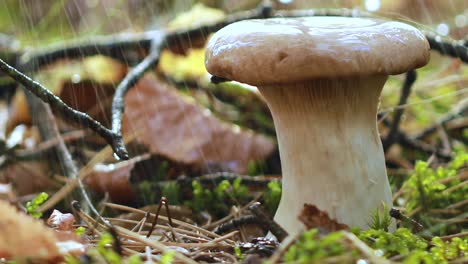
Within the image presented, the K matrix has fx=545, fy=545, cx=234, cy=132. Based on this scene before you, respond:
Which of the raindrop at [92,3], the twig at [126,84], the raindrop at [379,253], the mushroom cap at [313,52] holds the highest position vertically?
the mushroom cap at [313,52]

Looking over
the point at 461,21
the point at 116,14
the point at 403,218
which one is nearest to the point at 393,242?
the point at 403,218

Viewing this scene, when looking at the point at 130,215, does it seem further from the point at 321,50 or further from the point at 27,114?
the point at 27,114

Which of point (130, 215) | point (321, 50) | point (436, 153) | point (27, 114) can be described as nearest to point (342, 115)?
point (321, 50)

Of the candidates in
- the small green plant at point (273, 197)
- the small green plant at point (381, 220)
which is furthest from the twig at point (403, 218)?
Answer: the small green plant at point (273, 197)

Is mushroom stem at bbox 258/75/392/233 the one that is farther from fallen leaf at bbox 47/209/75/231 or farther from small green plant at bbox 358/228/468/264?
fallen leaf at bbox 47/209/75/231

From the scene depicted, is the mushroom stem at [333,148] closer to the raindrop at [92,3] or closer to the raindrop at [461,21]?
the raindrop at [461,21]
